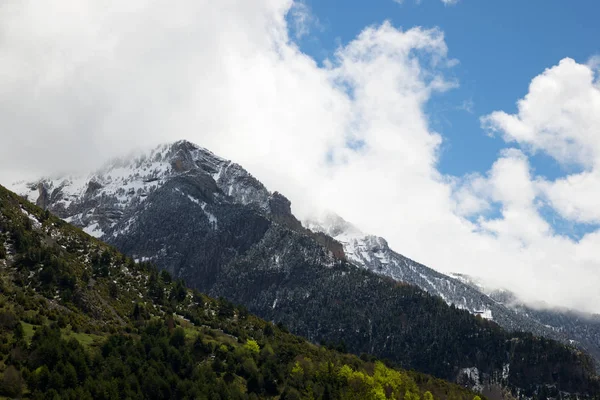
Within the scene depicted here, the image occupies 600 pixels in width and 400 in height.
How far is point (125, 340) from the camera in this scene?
392 ft

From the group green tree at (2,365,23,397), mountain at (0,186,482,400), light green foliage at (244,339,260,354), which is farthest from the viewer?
light green foliage at (244,339,260,354)

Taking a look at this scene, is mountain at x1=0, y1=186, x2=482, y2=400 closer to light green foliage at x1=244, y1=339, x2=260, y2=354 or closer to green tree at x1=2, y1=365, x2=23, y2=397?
green tree at x1=2, y1=365, x2=23, y2=397

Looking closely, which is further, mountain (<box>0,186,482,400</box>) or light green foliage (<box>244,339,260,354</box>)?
light green foliage (<box>244,339,260,354</box>)

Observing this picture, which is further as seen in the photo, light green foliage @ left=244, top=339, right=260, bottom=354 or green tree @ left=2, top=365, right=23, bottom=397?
light green foliage @ left=244, top=339, right=260, bottom=354

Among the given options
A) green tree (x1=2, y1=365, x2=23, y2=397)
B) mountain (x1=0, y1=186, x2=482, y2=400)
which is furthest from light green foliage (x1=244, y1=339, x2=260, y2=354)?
green tree (x1=2, y1=365, x2=23, y2=397)

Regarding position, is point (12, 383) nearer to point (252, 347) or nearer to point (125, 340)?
point (125, 340)

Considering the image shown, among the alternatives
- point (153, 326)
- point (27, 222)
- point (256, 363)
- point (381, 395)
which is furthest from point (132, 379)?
point (27, 222)

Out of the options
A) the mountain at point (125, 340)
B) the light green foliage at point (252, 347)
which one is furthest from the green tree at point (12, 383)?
the light green foliage at point (252, 347)

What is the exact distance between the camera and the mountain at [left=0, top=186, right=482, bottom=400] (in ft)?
306

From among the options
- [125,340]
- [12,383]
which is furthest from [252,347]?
[12,383]

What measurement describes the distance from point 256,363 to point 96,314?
1657 inches

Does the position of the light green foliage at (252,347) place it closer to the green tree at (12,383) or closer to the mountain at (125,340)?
the mountain at (125,340)

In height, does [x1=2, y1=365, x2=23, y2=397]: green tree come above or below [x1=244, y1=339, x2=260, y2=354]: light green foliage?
below

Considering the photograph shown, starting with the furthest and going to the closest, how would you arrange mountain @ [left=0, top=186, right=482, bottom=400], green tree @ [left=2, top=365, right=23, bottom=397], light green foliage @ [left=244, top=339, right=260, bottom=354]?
light green foliage @ [left=244, top=339, right=260, bottom=354] → mountain @ [left=0, top=186, right=482, bottom=400] → green tree @ [left=2, top=365, right=23, bottom=397]
